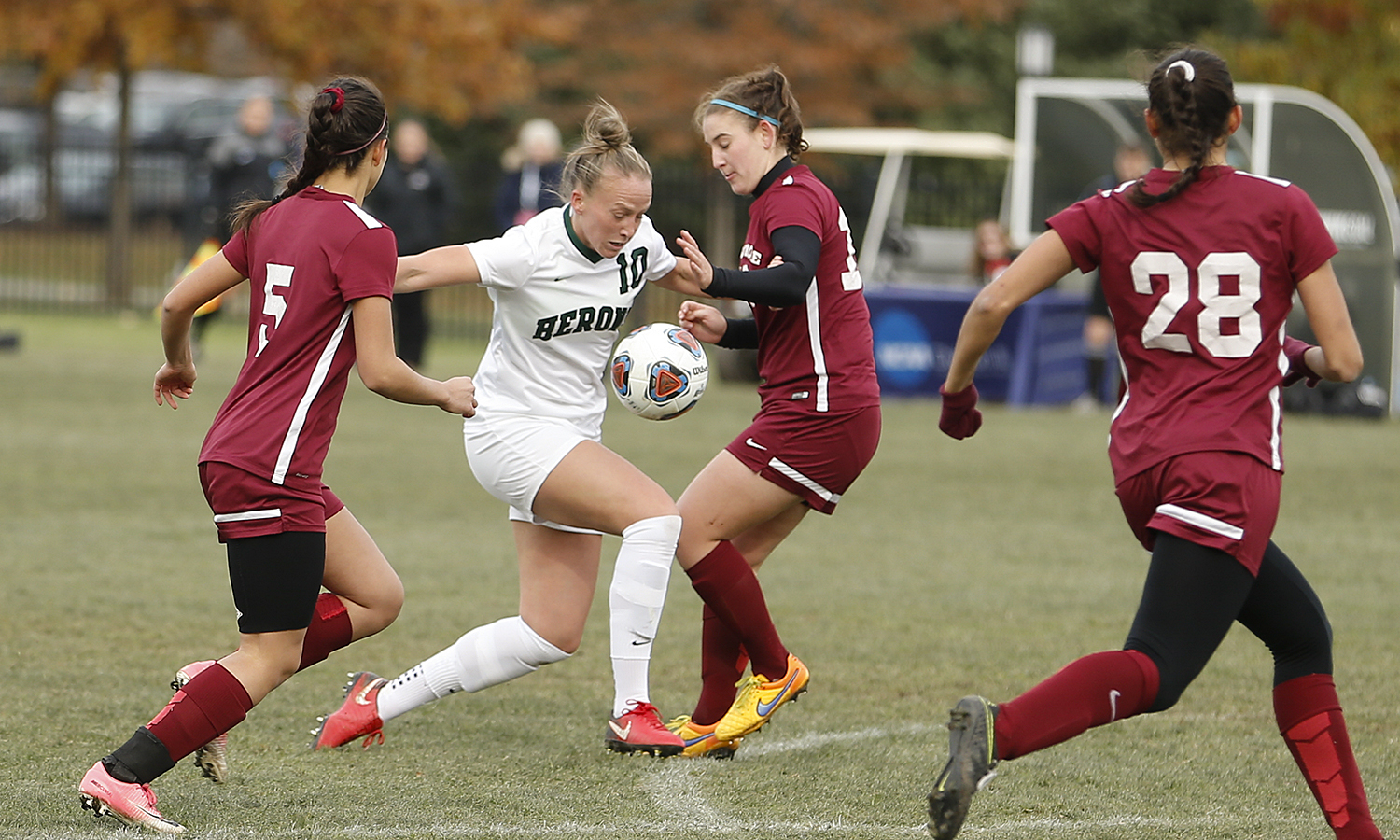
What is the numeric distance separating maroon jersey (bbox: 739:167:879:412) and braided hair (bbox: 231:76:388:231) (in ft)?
4.21

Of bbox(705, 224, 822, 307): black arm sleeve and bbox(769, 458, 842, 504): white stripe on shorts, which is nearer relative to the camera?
bbox(705, 224, 822, 307): black arm sleeve

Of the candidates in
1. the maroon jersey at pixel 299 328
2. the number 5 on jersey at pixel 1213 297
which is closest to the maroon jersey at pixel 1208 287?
the number 5 on jersey at pixel 1213 297

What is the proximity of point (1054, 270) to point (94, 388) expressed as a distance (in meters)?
12.2

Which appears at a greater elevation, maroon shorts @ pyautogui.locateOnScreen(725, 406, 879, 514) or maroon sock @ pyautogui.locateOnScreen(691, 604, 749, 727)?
maroon shorts @ pyautogui.locateOnScreen(725, 406, 879, 514)

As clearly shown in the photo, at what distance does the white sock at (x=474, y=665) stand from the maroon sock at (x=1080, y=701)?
5.82ft

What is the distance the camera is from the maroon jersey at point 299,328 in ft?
13.9

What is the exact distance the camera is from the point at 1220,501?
150 inches

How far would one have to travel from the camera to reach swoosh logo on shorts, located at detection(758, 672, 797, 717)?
5223 mm

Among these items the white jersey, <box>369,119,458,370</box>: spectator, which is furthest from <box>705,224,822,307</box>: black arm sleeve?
<box>369,119,458,370</box>: spectator

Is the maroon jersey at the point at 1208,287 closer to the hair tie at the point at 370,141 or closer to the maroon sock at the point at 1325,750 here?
the maroon sock at the point at 1325,750

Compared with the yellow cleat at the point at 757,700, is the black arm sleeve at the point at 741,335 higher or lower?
higher

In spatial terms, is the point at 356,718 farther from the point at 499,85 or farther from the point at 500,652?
the point at 499,85

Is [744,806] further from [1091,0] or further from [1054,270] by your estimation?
[1091,0]

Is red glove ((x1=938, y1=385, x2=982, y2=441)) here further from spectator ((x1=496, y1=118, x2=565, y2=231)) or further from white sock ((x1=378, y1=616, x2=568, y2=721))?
spectator ((x1=496, y1=118, x2=565, y2=231))
